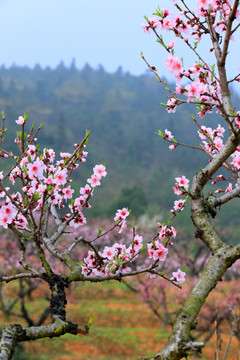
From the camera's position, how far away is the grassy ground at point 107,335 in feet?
34.7

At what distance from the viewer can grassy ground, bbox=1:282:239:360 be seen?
34.7 feet

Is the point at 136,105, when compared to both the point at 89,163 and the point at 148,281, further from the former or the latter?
the point at 148,281

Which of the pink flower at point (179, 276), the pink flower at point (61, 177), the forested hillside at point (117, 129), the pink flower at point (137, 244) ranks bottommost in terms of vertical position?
the pink flower at point (179, 276)

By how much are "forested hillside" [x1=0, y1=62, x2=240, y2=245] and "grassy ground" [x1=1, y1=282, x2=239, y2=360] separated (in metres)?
10.7

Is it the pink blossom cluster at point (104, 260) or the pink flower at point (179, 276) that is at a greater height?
the pink blossom cluster at point (104, 260)

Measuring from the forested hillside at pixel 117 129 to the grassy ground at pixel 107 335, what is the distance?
1066 cm

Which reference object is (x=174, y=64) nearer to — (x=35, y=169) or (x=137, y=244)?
(x=35, y=169)

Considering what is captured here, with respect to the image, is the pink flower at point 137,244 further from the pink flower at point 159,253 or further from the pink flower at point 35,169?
the pink flower at point 35,169

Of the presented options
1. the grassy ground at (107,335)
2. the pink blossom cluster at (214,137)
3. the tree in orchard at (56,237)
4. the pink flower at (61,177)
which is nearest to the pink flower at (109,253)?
the tree in orchard at (56,237)

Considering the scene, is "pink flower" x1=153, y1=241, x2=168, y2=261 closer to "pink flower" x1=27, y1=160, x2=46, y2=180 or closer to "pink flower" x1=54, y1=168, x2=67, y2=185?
"pink flower" x1=54, y1=168, x2=67, y2=185

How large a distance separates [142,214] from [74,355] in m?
22.8

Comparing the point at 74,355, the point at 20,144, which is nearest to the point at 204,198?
the point at 20,144

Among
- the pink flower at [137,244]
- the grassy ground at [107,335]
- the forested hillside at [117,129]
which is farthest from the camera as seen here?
the forested hillside at [117,129]

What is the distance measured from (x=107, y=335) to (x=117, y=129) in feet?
189
